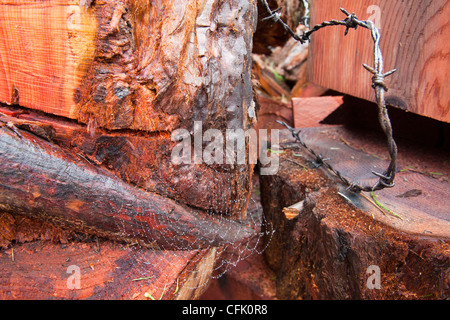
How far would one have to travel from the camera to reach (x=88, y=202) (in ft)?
4.68

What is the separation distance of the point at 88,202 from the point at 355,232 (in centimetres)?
113

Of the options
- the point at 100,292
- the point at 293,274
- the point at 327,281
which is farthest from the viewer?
the point at 293,274

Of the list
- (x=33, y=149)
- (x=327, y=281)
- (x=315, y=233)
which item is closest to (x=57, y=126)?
(x=33, y=149)

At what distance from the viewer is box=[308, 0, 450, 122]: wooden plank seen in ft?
5.34

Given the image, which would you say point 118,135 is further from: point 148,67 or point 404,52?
point 404,52

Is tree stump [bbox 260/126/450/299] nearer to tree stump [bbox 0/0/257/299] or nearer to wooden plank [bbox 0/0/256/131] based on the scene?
tree stump [bbox 0/0/257/299]

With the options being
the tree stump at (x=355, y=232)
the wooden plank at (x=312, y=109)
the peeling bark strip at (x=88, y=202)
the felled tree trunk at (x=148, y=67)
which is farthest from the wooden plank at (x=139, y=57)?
the wooden plank at (x=312, y=109)

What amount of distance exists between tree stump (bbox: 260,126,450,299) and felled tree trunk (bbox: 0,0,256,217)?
0.48 m

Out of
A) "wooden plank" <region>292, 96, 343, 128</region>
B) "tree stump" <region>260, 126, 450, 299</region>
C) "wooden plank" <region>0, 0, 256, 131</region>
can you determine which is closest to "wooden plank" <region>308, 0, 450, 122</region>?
"tree stump" <region>260, 126, 450, 299</region>

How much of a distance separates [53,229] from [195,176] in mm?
692

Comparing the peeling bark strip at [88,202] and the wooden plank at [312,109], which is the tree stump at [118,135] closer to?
the peeling bark strip at [88,202]

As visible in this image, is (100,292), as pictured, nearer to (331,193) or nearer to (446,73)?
(331,193)

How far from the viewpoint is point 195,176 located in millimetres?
1475

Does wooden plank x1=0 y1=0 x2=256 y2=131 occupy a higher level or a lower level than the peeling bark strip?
higher
